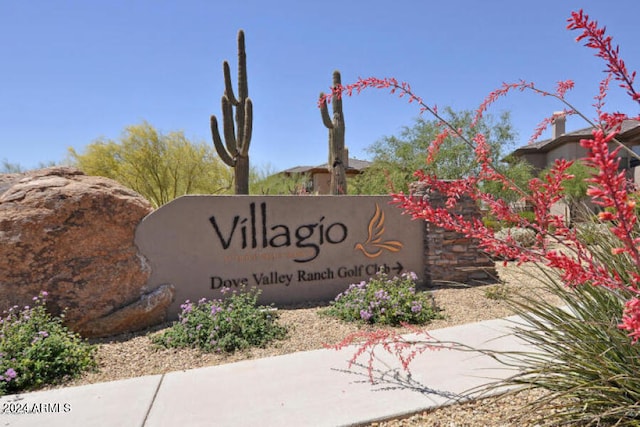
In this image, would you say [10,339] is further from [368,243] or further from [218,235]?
[368,243]

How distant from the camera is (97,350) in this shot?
473 cm

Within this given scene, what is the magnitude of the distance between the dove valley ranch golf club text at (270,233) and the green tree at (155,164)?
16974 mm

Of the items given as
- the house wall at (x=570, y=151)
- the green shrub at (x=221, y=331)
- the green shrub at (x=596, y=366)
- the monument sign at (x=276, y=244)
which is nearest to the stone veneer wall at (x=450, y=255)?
the monument sign at (x=276, y=244)

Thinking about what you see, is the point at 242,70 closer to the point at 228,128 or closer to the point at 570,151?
the point at 228,128

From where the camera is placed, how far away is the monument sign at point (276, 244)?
627cm

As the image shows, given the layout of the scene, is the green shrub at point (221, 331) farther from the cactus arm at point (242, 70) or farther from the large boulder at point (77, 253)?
the cactus arm at point (242, 70)

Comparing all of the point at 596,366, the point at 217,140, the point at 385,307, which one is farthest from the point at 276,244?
the point at 217,140

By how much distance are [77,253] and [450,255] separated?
20.8 ft

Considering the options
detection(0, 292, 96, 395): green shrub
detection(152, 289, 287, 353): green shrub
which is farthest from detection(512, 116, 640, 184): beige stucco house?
detection(0, 292, 96, 395): green shrub

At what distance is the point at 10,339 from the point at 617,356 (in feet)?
16.7

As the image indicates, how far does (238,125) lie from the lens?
1484cm

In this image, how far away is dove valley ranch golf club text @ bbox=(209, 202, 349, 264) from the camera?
6660 mm

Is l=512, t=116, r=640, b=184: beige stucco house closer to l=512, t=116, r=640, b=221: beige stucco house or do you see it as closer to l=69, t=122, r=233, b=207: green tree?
l=512, t=116, r=640, b=221: beige stucco house

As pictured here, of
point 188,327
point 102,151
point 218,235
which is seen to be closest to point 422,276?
point 218,235
